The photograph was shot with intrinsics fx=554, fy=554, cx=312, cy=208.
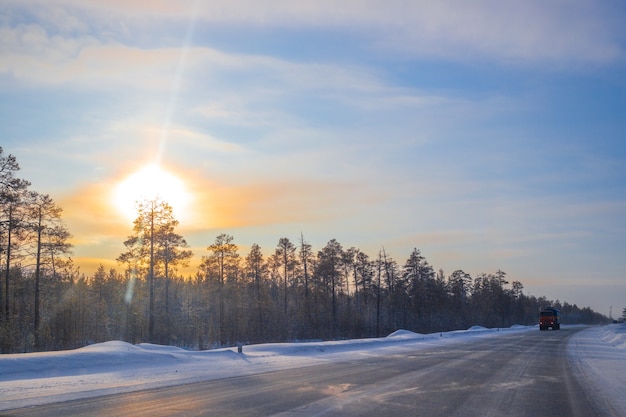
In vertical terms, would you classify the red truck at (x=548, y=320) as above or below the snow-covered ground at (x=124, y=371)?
below

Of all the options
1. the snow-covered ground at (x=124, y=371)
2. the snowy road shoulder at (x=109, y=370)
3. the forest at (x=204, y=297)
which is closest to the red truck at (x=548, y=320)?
the forest at (x=204, y=297)

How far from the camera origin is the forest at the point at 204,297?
143ft

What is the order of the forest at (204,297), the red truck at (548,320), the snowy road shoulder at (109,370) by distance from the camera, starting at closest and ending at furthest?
the snowy road shoulder at (109,370)
the forest at (204,297)
the red truck at (548,320)

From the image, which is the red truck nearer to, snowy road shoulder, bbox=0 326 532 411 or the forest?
the forest

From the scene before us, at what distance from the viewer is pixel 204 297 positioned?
85.6 metres

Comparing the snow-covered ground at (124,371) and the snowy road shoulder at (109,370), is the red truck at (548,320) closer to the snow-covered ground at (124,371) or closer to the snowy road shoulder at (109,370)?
the snow-covered ground at (124,371)

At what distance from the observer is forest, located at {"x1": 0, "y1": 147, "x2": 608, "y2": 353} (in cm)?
4344

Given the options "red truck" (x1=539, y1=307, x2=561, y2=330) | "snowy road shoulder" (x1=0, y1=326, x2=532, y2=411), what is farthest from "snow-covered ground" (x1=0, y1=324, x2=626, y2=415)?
"red truck" (x1=539, y1=307, x2=561, y2=330)

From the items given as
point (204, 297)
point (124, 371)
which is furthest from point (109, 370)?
point (204, 297)

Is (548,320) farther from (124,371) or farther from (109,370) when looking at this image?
(109,370)

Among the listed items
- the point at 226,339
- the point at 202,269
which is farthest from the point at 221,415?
the point at 202,269

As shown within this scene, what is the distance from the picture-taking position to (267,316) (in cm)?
7869

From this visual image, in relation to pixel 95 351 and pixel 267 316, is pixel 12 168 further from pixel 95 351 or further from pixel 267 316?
pixel 267 316

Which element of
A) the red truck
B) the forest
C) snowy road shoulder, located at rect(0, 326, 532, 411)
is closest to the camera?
snowy road shoulder, located at rect(0, 326, 532, 411)
